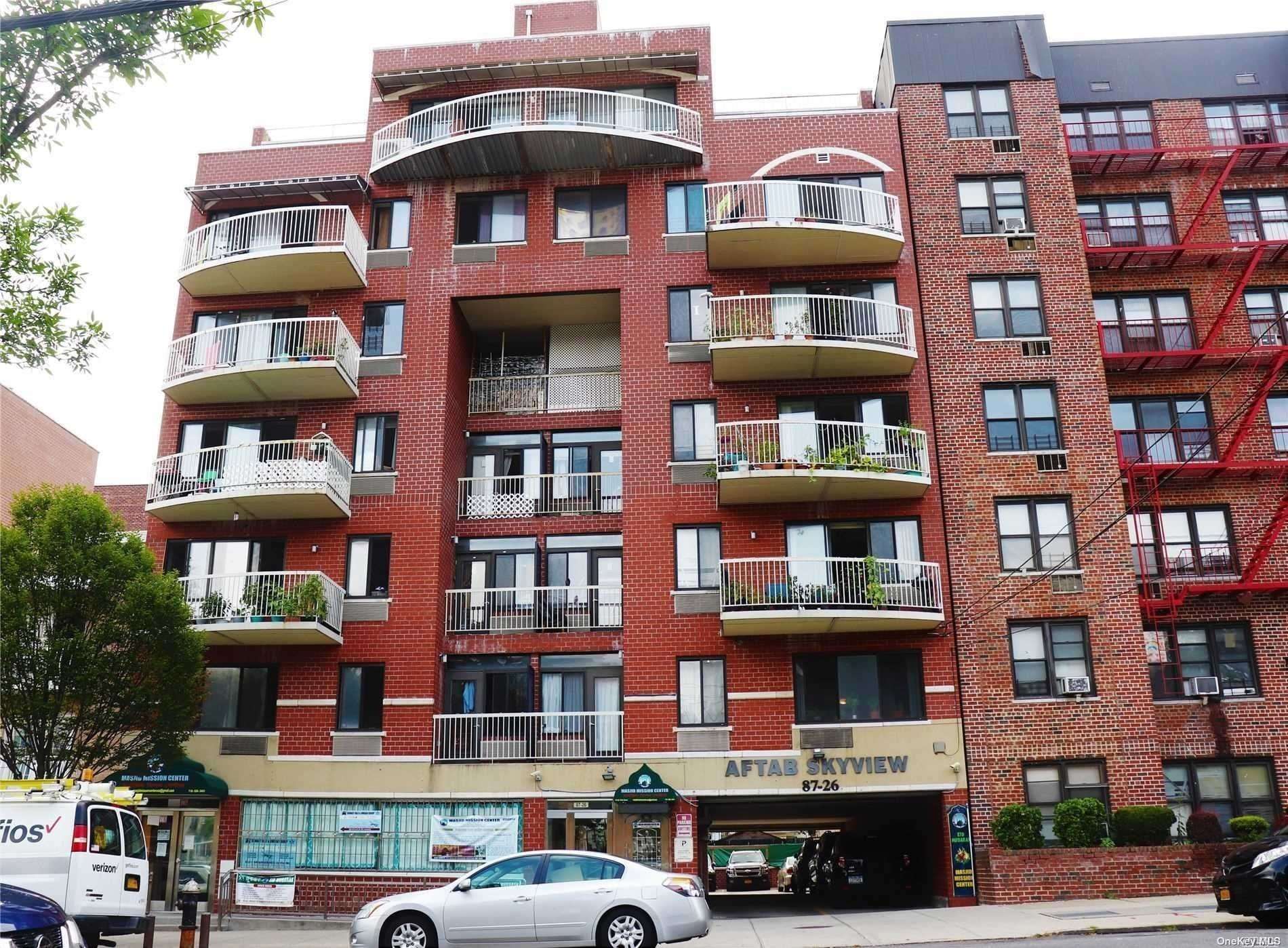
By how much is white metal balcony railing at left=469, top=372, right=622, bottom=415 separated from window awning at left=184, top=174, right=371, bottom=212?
5648 millimetres

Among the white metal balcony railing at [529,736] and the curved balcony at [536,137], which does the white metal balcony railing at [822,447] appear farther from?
the curved balcony at [536,137]

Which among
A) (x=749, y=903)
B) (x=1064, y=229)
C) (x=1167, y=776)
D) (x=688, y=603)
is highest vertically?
(x=1064, y=229)

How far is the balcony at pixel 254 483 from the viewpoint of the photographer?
24156mm

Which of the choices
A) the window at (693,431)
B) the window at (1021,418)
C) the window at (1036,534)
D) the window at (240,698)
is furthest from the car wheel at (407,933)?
the window at (1021,418)

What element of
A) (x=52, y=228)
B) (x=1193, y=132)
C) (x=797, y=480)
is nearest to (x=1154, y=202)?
(x=1193, y=132)

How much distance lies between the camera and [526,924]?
536 inches

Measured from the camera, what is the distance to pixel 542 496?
2603cm

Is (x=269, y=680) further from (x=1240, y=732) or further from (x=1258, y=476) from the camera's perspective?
(x=1258, y=476)

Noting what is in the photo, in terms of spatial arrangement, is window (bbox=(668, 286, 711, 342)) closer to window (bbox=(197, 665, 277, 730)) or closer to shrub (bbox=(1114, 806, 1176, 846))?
window (bbox=(197, 665, 277, 730))

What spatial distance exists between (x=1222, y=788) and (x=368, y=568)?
766 inches

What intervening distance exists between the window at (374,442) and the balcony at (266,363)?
753 mm

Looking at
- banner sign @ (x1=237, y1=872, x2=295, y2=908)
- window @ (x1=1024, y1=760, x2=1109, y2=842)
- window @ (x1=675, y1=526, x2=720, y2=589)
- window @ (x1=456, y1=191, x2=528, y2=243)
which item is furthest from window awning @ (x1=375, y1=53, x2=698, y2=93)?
banner sign @ (x1=237, y1=872, x2=295, y2=908)

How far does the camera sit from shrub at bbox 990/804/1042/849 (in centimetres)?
2131

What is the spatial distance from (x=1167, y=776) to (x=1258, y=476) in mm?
7368
